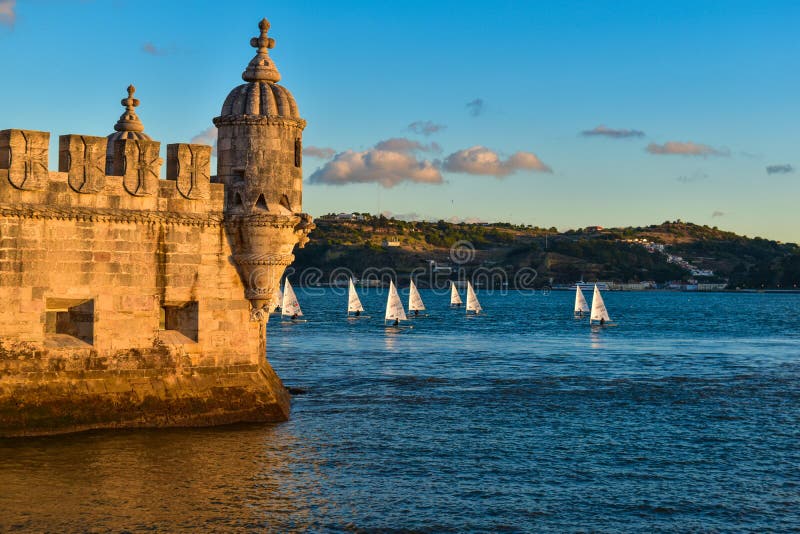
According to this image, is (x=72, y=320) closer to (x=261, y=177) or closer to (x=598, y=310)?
(x=261, y=177)

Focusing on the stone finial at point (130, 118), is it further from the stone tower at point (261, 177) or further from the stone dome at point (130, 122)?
the stone tower at point (261, 177)

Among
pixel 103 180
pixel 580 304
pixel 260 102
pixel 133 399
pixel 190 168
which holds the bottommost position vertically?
pixel 133 399

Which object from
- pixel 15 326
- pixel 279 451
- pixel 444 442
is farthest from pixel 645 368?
pixel 15 326

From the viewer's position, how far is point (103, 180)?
2542cm

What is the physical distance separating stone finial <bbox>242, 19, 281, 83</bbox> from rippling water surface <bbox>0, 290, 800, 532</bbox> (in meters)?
9.62

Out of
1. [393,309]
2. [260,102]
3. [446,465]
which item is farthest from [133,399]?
[393,309]

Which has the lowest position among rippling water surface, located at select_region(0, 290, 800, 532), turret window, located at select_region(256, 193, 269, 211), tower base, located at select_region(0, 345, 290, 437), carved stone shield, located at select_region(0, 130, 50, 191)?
rippling water surface, located at select_region(0, 290, 800, 532)

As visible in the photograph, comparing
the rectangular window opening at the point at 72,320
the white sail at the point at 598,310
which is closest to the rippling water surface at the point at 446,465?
the rectangular window opening at the point at 72,320

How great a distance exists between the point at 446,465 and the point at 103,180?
10.9m

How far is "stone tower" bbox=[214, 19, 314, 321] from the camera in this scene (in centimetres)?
2766

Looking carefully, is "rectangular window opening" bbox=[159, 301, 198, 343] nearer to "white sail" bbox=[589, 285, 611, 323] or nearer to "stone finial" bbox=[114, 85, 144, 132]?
"stone finial" bbox=[114, 85, 144, 132]

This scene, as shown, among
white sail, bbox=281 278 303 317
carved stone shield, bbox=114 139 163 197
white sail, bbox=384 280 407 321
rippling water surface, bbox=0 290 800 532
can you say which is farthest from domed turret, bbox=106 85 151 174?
white sail, bbox=281 278 303 317

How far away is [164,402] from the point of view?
26.2 meters

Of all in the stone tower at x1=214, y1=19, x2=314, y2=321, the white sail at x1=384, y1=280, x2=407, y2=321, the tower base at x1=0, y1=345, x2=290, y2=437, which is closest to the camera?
the tower base at x1=0, y1=345, x2=290, y2=437
